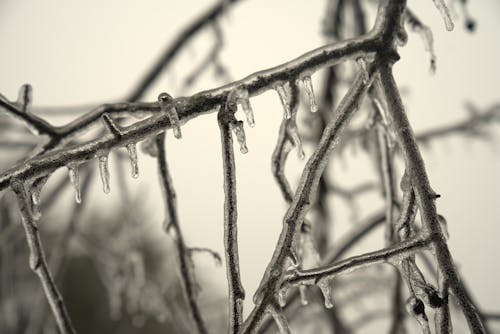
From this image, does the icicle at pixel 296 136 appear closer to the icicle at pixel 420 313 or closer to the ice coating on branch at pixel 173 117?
the ice coating on branch at pixel 173 117

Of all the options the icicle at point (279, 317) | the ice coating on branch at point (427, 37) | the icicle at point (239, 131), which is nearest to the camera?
the icicle at point (279, 317)

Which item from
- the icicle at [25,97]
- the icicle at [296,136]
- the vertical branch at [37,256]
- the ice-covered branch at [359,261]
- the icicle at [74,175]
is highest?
the icicle at [25,97]

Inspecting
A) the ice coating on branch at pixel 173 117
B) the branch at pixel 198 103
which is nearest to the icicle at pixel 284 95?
the branch at pixel 198 103

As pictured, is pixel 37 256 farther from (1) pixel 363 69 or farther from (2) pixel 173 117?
(1) pixel 363 69

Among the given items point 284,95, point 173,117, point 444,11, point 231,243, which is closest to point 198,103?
point 173,117

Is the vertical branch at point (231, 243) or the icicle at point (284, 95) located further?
the icicle at point (284, 95)

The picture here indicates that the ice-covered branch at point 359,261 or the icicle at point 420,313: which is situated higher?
the ice-covered branch at point 359,261
